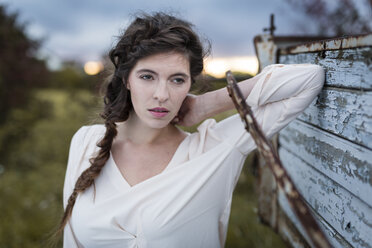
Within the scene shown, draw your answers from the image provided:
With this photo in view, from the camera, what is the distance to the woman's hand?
208 centimetres

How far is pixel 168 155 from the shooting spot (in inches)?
85.4

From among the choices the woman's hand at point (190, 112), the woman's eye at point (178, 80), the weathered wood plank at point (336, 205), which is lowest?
the weathered wood plank at point (336, 205)

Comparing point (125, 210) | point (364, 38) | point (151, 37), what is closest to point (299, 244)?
point (125, 210)

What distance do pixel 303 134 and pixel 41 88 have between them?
329 inches

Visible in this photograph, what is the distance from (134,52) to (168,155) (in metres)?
0.72

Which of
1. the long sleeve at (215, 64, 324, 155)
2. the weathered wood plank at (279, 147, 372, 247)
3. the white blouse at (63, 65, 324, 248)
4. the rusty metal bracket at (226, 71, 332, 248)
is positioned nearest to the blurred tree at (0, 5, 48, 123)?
the white blouse at (63, 65, 324, 248)

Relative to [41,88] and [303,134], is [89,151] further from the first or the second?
[41,88]

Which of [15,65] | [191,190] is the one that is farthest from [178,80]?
[15,65]

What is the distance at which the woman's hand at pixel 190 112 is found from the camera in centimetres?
208

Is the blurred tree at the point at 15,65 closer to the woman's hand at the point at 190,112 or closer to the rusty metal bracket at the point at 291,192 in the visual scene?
the woman's hand at the point at 190,112

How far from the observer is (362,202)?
1.37 metres

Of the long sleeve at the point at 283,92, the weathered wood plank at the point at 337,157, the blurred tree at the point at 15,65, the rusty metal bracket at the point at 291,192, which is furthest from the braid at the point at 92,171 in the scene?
the blurred tree at the point at 15,65

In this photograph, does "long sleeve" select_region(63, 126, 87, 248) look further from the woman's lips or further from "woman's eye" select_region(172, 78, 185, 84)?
"woman's eye" select_region(172, 78, 185, 84)

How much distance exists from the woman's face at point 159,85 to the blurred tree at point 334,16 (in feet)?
9.98
